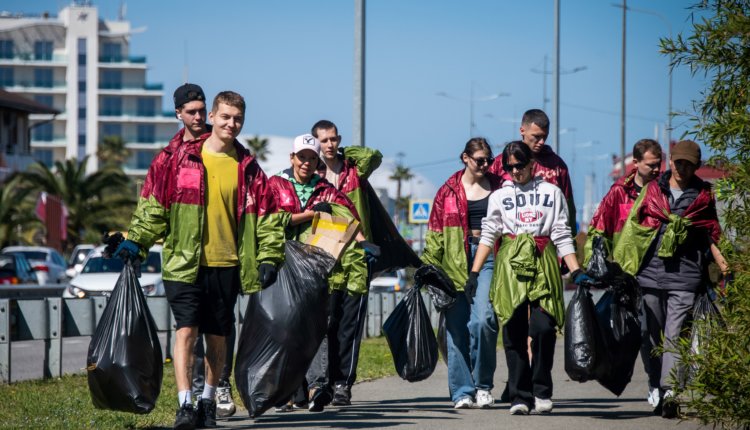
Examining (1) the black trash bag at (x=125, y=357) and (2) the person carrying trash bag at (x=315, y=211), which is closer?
(1) the black trash bag at (x=125, y=357)

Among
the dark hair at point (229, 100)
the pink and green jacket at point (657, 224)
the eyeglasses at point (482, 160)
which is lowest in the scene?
the pink and green jacket at point (657, 224)

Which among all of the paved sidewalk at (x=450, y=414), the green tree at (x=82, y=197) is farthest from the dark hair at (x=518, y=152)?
the green tree at (x=82, y=197)

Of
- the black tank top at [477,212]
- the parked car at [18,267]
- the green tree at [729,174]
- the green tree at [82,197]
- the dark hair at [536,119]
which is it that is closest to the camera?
the green tree at [729,174]

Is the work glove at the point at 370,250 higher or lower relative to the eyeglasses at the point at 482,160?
lower

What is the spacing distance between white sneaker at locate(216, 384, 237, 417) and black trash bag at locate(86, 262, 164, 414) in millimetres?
1353

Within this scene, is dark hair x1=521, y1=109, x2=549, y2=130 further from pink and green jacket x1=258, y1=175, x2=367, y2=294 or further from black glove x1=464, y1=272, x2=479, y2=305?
pink and green jacket x1=258, y1=175, x2=367, y2=294

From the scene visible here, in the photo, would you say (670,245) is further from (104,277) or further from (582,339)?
(104,277)

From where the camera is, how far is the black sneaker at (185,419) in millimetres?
7328

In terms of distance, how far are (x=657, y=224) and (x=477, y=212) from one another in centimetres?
139

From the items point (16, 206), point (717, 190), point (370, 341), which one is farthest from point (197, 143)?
point (16, 206)

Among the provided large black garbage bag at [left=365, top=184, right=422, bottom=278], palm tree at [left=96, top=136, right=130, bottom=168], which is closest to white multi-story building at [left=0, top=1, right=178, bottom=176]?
palm tree at [left=96, top=136, right=130, bottom=168]

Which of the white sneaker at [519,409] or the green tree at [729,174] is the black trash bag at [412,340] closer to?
the white sneaker at [519,409]

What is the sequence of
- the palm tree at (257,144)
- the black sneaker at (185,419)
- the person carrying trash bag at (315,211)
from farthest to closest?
the palm tree at (257,144) < the person carrying trash bag at (315,211) < the black sneaker at (185,419)

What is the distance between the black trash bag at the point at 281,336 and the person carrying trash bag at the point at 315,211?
886mm
